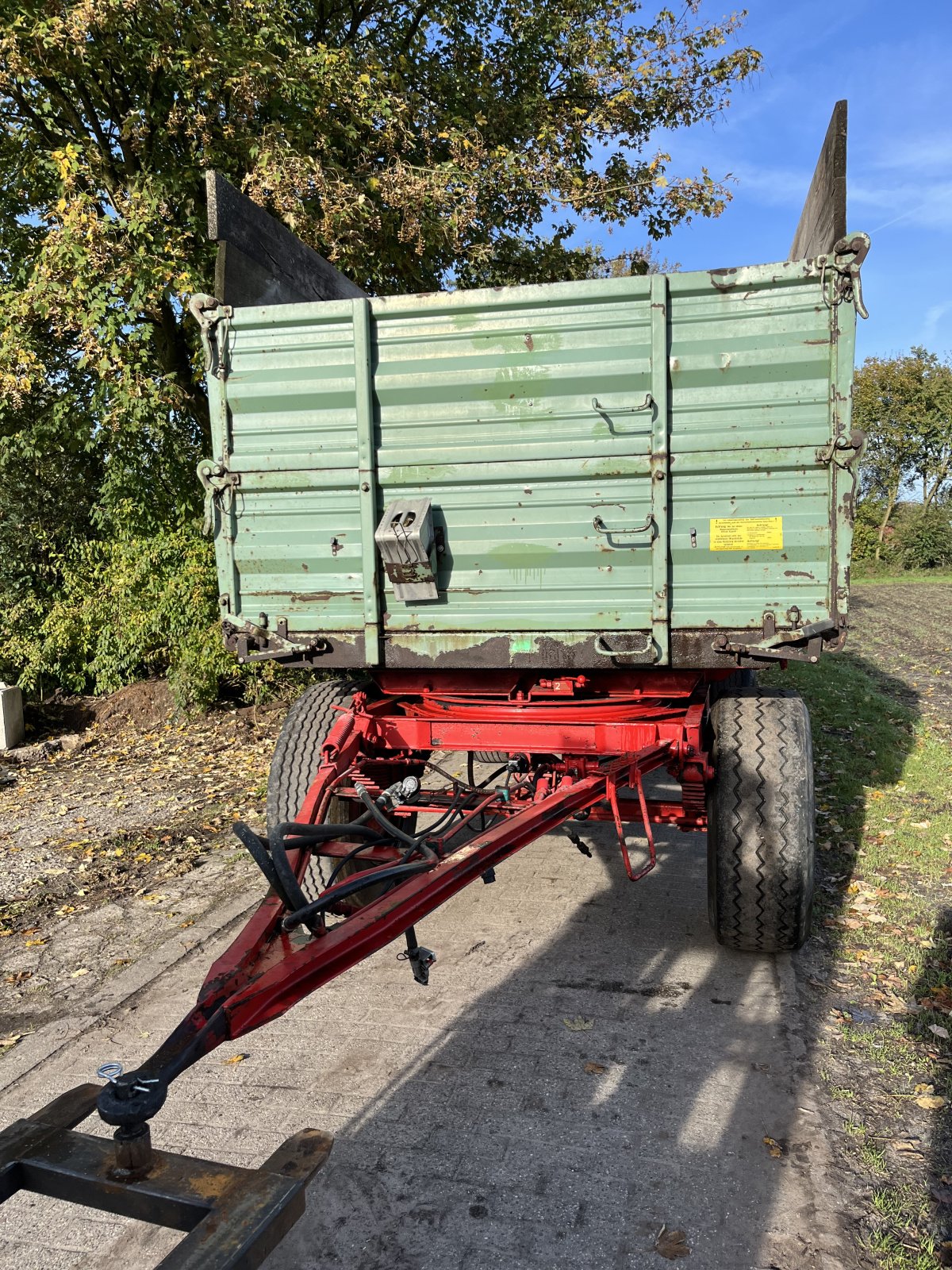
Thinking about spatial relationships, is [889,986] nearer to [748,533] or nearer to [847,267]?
[748,533]

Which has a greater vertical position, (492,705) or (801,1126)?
(492,705)

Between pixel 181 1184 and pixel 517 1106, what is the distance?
173 cm

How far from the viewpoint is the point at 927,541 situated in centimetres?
3678

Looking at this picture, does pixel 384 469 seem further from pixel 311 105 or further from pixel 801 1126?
pixel 311 105

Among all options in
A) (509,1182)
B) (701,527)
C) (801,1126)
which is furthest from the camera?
(701,527)

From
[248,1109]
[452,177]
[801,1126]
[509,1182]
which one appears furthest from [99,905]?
[452,177]

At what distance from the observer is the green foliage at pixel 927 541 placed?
120 feet

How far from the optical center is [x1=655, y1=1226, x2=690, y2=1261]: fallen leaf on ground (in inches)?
94.6

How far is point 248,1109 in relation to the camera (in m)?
3.08

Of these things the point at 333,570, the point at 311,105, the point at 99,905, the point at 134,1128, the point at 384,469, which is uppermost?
the point at 311,105

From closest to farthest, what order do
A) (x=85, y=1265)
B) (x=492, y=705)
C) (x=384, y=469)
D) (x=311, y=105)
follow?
(x=85, y=1265)
(x=384, y=469)
(x=492, y=705)
(x=311, y=105)

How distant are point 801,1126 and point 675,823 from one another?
1.63 meters

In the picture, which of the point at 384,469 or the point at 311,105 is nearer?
the point at 384,469

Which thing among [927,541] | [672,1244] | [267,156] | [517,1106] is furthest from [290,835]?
[927,541]
